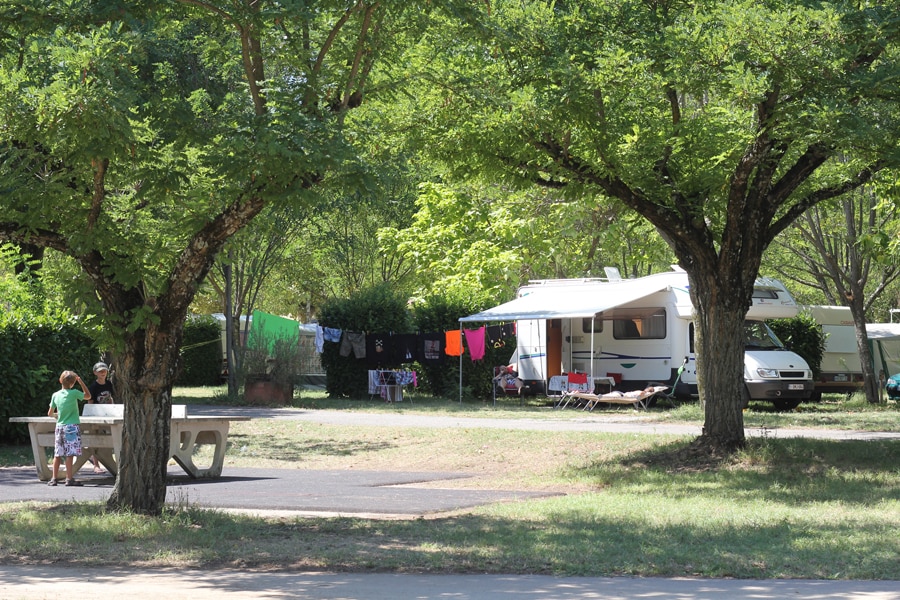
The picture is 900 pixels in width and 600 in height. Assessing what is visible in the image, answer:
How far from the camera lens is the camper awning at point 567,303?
24.2m

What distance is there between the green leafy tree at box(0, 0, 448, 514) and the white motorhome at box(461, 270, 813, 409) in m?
15.2

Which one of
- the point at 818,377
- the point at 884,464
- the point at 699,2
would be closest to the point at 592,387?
the point at 818,377

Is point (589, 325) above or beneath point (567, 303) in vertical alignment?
beneath

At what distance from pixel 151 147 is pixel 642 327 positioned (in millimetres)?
17365

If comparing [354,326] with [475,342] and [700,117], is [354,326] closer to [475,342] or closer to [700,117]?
[475,342]

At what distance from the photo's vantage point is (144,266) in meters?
9.15

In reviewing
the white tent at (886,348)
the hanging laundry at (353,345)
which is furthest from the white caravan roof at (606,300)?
the white tent at (886,348)

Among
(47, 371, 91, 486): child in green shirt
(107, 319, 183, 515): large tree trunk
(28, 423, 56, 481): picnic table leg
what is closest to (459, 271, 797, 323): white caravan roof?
(28, 423, 56, 481): picnic table leg

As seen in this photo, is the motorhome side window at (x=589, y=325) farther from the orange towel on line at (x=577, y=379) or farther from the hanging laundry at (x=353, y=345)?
the hanging laundry at (x=353, y=345)

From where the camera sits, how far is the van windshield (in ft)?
79.3

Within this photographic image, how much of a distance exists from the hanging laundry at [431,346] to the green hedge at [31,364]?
37.1 feet

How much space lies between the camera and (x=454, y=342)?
26594 mm

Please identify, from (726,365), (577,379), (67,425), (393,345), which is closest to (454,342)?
(393,345)

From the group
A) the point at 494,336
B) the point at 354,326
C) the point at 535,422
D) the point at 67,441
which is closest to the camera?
the point at 67,441
